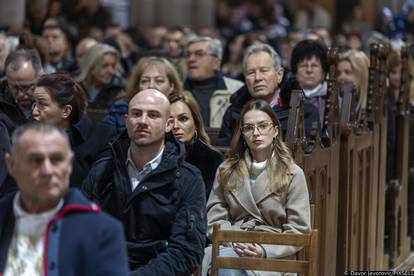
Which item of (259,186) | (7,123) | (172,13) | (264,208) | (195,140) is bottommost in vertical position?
(264,208)

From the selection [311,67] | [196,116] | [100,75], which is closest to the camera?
[196,116]

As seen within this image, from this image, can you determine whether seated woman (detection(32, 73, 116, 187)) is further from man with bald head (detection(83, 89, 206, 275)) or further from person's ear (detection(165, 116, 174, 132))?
man with bald head (detection(83, 89, 206, 275))

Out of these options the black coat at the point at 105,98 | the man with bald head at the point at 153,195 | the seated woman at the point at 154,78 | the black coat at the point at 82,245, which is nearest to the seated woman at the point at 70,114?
the man with bald head at the point at 153,195

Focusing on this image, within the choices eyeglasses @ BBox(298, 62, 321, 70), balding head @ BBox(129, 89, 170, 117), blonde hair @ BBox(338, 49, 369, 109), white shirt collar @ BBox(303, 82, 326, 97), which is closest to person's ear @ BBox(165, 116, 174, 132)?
balding head @ BBox(129, 89, 170, 117)

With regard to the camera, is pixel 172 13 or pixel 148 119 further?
pixel 172 13

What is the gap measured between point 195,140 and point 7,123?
1132 mm

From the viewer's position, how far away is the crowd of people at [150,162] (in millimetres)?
5094

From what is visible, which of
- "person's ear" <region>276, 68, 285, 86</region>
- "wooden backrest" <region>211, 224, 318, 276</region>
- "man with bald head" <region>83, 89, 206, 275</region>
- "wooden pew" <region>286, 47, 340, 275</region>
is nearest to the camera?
"man with bald head" <region>83, 89, 206, 275</region>

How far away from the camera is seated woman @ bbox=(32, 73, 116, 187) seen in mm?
7547

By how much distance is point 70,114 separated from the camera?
765 cm

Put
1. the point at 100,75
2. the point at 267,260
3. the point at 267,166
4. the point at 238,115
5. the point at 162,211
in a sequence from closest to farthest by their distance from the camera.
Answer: the point at 162,211, the point at 267,260, the point at 267,166, the point at 238,115, the point at 100,75

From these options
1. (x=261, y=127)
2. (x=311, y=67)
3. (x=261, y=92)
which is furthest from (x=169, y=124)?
(x=311, y=67)

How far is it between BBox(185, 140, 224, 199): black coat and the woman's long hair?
49 cm

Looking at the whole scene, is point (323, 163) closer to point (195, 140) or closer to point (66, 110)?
point (195, 140)
